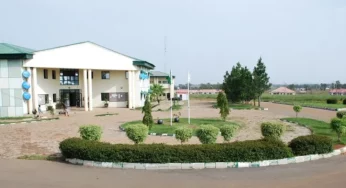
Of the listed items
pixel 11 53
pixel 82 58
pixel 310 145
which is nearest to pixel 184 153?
pixel 310 145

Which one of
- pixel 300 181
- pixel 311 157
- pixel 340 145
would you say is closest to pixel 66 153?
pixel 300 181

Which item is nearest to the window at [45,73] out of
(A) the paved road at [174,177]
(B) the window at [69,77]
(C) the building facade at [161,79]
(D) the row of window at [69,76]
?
(D) the row of window at [69,76]

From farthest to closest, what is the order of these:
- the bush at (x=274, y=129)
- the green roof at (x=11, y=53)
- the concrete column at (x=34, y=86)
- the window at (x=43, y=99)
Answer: the window at (x=43, y=99), the concrete column at (x=34, y=86), the green roof at (x=11, y=53), the bush at (x=274, y=129)

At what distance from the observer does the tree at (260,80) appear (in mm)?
41312

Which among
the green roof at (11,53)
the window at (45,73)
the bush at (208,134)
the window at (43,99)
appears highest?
the green roof at (11,53)

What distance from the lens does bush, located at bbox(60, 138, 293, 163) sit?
9.32 m

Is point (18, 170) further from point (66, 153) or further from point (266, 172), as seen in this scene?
point (266, 172)

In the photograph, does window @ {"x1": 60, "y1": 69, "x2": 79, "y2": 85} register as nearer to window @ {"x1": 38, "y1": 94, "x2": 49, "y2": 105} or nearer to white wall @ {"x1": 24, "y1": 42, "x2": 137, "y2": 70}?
window @ {"x1": 38, "y1": 94, "x2": 49, "y2": 105}

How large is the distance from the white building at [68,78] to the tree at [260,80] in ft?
52.3

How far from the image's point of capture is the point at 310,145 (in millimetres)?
10164

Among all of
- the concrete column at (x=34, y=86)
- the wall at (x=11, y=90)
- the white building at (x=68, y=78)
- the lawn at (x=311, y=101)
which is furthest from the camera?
the lawn at (x=311, y=101)

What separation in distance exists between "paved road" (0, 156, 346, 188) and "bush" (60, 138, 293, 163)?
0.49 meters

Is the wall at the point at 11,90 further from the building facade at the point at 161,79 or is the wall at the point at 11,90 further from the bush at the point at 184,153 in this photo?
the building facade at the point at 161,79

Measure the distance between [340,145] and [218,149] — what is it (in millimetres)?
5914
